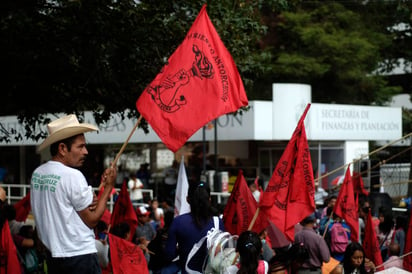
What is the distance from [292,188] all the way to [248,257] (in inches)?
61.8

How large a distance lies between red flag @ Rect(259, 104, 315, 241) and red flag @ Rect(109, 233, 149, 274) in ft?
7.47

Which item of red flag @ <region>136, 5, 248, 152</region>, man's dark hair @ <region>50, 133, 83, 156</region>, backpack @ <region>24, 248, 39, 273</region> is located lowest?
backpack @ <region>24, 248, 39, 273</region>

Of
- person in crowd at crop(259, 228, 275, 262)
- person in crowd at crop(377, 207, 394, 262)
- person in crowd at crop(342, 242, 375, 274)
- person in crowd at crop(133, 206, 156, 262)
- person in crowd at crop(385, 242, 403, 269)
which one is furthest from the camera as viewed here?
person in crowd at crop(133, 206, 156, 262)

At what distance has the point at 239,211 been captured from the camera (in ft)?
28.7

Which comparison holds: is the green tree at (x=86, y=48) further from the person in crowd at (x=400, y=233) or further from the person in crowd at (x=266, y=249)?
the person in crowd at (x=400, y=233)

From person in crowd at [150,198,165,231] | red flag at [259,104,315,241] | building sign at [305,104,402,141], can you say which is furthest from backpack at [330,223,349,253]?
building sign at [305,104,402,141]

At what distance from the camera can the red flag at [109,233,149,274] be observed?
8.81 meters

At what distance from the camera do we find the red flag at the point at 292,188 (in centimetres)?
705

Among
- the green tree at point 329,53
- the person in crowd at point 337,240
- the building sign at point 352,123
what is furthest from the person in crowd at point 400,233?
the green tree at point 329,53

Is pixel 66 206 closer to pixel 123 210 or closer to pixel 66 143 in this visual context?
pixel 66 143

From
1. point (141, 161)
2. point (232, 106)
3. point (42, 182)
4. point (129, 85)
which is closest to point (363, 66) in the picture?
point (141, 161)

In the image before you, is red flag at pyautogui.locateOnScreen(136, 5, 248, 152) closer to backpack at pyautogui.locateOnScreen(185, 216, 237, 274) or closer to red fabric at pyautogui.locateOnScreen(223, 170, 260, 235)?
backpack at pyautogui.locateOnScreen(185, 216, 237, 274)

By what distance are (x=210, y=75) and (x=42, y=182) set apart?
2401 millimetres

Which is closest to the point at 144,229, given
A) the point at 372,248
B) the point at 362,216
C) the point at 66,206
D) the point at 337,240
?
the point at 337,240
